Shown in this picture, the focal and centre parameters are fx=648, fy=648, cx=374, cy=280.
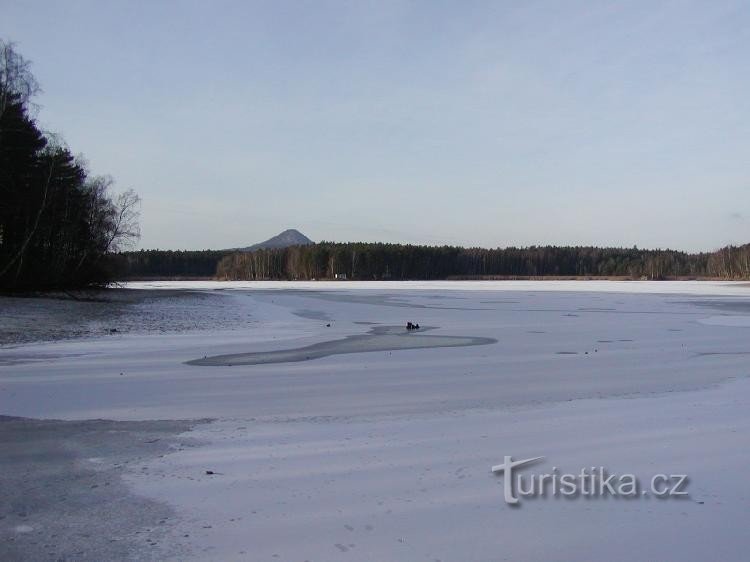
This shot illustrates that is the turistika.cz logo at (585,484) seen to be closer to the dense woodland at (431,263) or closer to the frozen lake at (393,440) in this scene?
the frozen lake at (393,440)

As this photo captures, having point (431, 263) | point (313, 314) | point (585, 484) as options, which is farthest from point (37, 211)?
point (431, 263)

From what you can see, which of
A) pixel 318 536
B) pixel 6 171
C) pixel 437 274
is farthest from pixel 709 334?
pixel 437 274

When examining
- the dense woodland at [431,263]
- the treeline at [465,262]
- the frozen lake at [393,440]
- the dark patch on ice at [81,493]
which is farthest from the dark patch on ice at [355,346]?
the treeline at [465,262]

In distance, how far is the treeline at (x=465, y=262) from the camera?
123m

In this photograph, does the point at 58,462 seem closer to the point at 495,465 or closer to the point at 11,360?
the point at 495,465

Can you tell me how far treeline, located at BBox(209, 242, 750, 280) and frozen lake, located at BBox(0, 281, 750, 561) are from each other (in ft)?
353

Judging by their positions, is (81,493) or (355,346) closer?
(81,493)

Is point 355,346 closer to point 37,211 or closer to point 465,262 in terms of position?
point 37,211

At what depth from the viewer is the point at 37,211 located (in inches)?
1220

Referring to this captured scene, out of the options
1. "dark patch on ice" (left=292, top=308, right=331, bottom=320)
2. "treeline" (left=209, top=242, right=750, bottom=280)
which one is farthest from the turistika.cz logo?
"treeline" (left=209, top=242, right=750, bottom=280)

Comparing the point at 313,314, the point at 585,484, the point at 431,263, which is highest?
the point at 431,263

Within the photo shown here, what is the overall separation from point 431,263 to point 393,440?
129m

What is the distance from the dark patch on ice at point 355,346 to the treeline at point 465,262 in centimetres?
10231

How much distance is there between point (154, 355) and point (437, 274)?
12270 centimetres
